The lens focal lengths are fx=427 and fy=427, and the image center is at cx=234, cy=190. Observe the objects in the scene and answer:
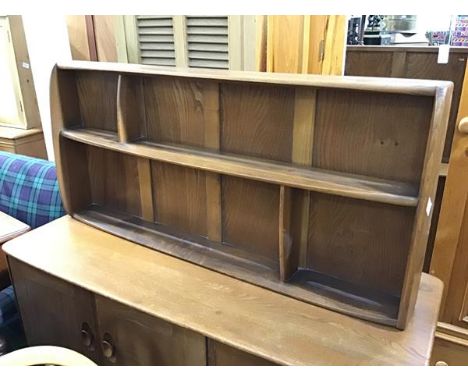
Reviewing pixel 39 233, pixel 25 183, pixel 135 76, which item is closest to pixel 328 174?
pixel 135 76

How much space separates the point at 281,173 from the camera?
109 centimetres

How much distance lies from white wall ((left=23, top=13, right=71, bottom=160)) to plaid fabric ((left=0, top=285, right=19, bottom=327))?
3.46 feet

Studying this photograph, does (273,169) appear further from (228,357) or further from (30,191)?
(30,191)

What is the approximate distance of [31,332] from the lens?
5.16ft

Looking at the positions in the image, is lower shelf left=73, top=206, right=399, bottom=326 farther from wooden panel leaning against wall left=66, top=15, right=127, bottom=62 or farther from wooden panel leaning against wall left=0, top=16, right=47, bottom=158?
wooden panel leaning against wall left=0, top=16, right=47, bottom=158

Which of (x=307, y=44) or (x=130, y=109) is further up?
(x=307, y=44)

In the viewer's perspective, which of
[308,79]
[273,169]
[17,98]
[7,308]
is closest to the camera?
[308,79]

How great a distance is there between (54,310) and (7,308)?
17.0 inches

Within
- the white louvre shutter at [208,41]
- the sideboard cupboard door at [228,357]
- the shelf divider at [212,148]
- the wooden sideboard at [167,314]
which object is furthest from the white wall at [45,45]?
the sideboard cupboard door at [228,357]

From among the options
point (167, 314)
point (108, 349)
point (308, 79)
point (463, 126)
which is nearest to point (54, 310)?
point (108, 349)

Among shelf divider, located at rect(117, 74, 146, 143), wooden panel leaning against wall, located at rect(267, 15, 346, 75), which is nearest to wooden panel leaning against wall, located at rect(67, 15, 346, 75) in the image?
wooden panel leaning against wall, located at rect(267, 15, 346, 75)

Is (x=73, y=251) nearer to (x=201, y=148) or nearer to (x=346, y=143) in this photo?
(x=201, y=148)

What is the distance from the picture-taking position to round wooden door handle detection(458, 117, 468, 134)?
1.43m

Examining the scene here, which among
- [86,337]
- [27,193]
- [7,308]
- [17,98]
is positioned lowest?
[7,308]
